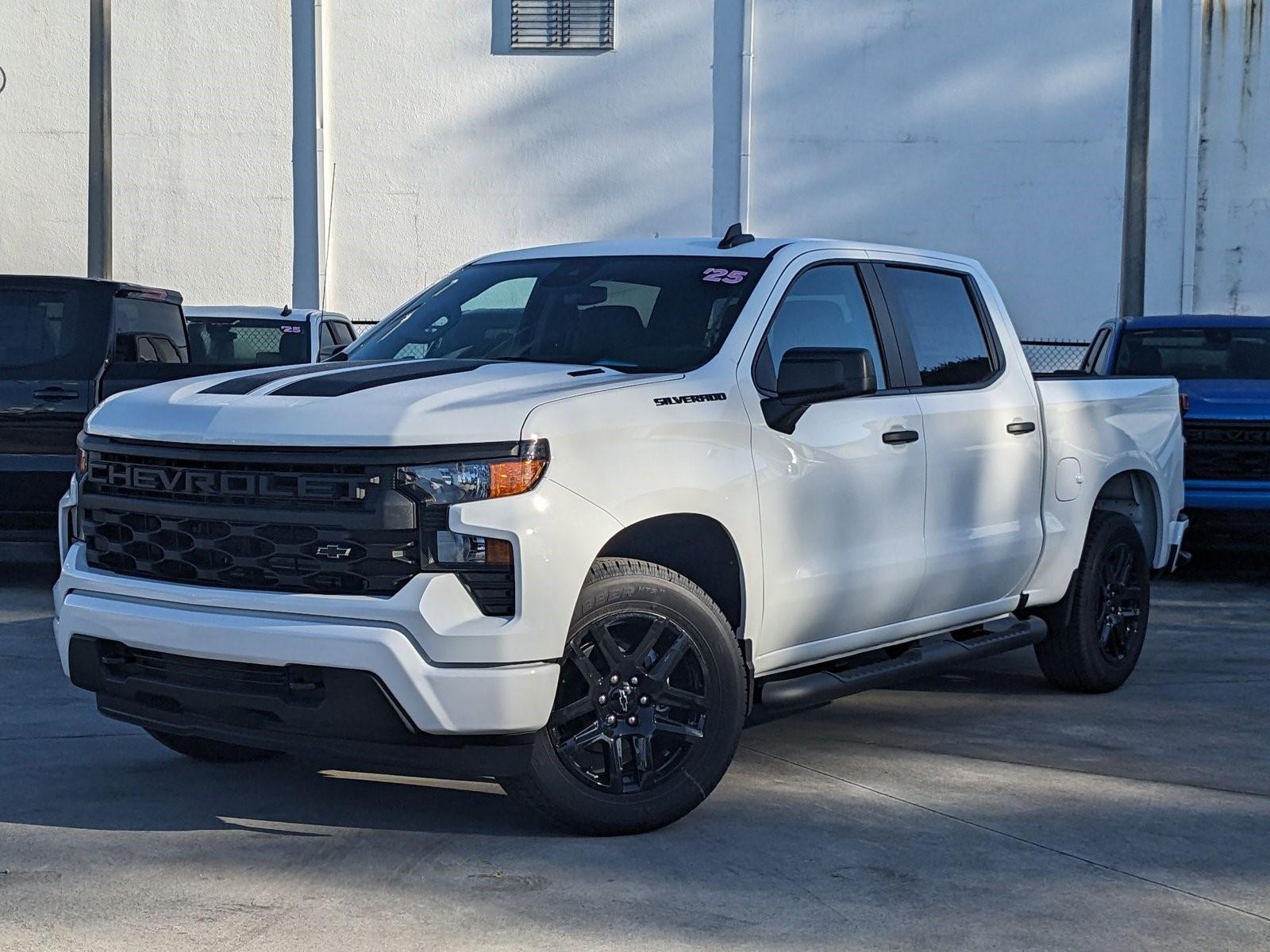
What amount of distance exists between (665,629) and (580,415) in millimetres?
703

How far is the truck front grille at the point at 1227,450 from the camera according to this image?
35.4 ft

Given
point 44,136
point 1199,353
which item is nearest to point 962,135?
point 1199,353

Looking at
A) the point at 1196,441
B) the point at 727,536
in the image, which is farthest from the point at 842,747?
the point at 1196,441

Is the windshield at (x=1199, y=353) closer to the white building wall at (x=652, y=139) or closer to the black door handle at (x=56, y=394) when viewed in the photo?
the black door handle at (x=56, y=394)

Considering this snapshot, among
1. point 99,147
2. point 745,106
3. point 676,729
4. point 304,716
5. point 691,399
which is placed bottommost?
point 676,729

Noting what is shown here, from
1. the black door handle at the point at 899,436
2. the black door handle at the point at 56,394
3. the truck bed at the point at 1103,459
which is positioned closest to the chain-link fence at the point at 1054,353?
the black door handle at the point at 56,394

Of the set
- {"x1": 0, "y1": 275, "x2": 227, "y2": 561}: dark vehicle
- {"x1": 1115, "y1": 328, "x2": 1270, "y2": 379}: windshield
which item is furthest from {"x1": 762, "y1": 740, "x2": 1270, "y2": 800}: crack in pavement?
{"x1": 1115, "y1": 328, "x2": 1270, "y2": 379}: windshield

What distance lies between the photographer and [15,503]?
32.1 feet

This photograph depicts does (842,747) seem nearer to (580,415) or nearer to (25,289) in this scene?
(580,415)

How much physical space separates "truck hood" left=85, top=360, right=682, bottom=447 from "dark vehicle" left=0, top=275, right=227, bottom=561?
4563 mm

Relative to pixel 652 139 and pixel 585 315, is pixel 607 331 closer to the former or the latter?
pixel 585 315

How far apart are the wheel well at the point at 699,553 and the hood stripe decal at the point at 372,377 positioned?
0.79m

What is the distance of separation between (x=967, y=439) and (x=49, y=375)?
587 cm

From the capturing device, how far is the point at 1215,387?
11188mm
